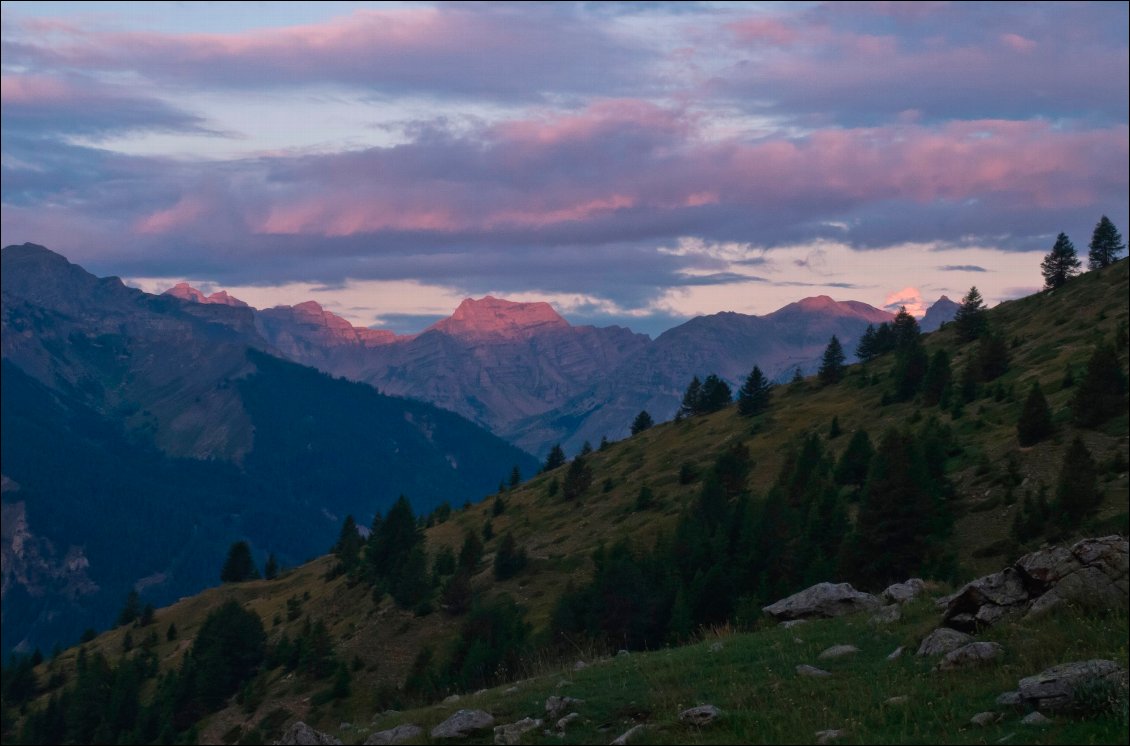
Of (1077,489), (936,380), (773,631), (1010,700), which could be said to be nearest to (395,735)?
(773,631)

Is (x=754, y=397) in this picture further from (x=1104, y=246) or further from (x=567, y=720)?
(x=567, y=720)

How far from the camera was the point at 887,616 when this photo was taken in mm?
24484

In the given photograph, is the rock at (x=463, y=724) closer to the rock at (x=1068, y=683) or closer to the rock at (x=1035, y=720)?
the rock at (x=1035, y=720)

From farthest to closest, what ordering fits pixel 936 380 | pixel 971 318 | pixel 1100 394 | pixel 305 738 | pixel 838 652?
pixel 971 318 < pixel 936 380 < pixel 1100 394 < pixel 838 652 < pixel 305 738

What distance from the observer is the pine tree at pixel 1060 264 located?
115m

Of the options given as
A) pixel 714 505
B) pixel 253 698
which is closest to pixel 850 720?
pixel 714 505

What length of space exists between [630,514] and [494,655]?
3460cm

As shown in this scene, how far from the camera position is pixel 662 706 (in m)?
19.0

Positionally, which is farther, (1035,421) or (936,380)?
(936,380)

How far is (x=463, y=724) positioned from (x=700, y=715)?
5.37 metres

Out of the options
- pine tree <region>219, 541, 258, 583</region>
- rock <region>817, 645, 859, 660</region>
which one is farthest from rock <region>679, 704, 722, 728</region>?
pine tree <region>219, 541, 258, 583</region>

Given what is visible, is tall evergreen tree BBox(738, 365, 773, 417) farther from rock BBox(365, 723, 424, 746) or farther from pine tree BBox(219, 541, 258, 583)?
rock BBox(365, 723, 424, 746)

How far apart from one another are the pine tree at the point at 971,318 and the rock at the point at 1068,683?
98.8m

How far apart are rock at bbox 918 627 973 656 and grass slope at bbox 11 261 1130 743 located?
28.6 inches
